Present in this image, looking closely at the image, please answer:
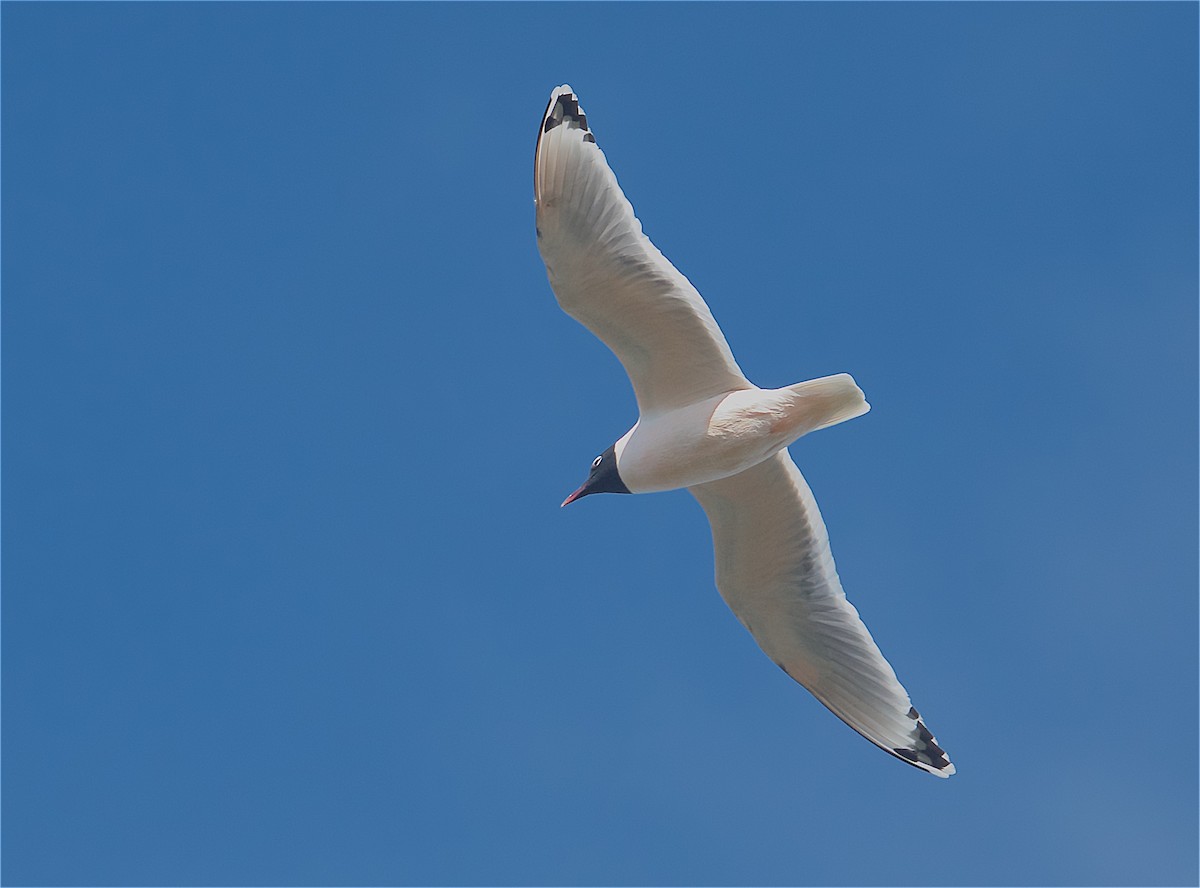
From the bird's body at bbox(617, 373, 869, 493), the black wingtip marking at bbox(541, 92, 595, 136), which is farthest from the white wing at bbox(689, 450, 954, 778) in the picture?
the black wingtip marking at bbox(541, 92, 595, 136)

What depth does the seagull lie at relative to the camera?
31.1 ft

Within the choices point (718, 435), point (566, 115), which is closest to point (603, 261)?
point (566, 115)

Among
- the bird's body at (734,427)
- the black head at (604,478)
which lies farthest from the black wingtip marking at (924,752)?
the black head at (604,478)

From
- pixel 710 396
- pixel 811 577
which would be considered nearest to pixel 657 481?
pixel 710 396

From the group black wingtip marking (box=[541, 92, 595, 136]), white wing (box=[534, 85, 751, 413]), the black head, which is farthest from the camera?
the black head

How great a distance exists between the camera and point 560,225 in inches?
370

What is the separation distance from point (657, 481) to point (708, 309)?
1.18 metres

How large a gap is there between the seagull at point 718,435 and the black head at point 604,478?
1 cm

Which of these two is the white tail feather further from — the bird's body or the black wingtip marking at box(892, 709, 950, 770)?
the black wingtip marking at box(892, 709, 950, 770)

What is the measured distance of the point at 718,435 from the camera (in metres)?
9.77

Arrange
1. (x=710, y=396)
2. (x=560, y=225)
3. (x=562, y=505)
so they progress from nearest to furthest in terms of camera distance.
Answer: (x=560, y=225) < (x=710, y=396) < (x=562, y=505)

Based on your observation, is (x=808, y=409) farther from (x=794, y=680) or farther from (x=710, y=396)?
(x=794, y=680)

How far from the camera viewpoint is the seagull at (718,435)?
9.47 metres

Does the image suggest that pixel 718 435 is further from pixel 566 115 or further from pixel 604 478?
pixel 566 115
